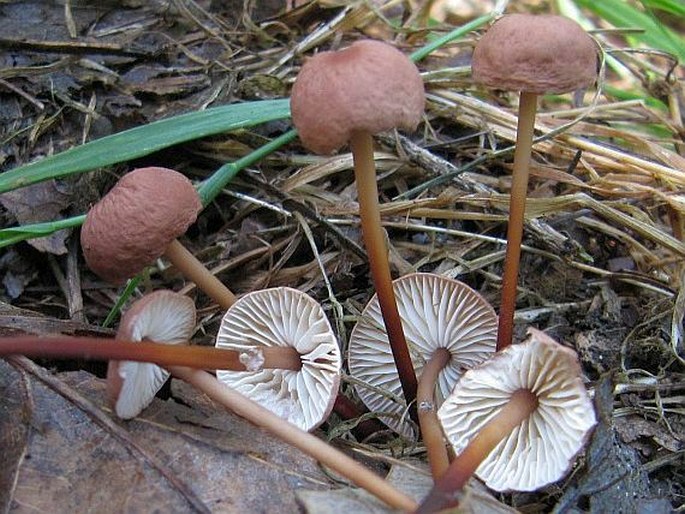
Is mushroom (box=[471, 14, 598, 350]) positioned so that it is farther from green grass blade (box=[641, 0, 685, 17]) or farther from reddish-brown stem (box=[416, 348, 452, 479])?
green grass blade (box=[641, 0, 685, 17])

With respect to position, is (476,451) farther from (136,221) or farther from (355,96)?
(136,221)

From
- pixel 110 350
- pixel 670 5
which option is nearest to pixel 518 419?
pixel 110 350

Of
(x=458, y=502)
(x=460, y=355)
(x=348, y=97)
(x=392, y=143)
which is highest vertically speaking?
(x=348, y=97)

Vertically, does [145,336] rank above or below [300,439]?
above

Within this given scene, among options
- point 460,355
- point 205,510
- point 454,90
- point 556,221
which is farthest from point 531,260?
point 205,510

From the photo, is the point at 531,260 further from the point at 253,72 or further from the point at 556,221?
the point at 253,72

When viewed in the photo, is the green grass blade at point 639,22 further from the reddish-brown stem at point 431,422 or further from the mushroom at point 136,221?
the mushroom at point 136,221
